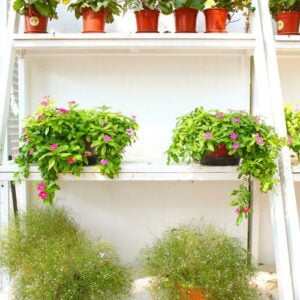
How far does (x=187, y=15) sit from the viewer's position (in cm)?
222

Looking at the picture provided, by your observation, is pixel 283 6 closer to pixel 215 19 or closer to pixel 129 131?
pixel 215 19

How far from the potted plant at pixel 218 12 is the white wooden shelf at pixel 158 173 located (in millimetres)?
779

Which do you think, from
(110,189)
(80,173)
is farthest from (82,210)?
(80,173)

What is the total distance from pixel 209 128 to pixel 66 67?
3.41 ft

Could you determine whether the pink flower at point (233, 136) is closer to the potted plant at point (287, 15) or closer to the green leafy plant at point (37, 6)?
the potted plant at point (287, 15)

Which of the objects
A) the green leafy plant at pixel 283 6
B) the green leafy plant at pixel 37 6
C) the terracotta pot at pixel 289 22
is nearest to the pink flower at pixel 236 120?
the terracotta pot at pixel 289 22

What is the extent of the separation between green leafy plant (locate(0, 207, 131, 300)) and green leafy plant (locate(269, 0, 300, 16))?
163 cm

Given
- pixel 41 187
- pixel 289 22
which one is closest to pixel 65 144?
pixel 41 187

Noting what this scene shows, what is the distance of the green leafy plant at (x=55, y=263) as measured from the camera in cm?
189

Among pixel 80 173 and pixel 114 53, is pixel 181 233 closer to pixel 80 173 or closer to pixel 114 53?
pixel 80 173

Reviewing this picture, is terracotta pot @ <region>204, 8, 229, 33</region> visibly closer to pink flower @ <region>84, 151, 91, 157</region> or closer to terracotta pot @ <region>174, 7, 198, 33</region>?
terracotta pot @ <region>174, 7, 198, 33</region>

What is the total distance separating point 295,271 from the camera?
193 centimetres

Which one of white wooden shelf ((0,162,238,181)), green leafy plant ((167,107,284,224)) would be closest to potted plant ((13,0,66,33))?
white wooden shelf ((0,162,238,181))

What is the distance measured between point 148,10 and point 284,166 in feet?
3.63
